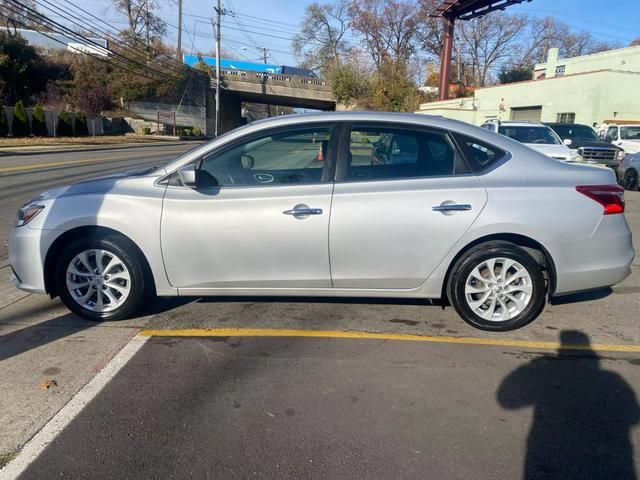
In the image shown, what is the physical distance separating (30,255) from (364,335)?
2784 mm

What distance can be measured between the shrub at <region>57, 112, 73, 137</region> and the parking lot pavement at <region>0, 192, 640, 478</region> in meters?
34.1

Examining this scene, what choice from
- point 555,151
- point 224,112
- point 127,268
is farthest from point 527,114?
point 224,112

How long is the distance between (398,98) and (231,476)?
40427 mm

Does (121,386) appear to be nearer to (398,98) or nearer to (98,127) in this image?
(398,98)

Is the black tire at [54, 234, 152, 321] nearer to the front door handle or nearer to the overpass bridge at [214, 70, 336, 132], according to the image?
the front door handle

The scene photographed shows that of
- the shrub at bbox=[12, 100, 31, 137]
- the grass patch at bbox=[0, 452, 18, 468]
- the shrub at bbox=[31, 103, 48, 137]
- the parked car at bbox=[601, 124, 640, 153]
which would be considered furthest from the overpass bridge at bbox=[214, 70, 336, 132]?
the grass patch at bbox=[0, 452, 18, 468]

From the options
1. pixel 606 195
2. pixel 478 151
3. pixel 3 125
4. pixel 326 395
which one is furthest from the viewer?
pixel 3 125

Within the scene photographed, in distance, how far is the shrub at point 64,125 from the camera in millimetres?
34500

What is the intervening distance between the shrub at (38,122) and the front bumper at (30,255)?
32663 mm

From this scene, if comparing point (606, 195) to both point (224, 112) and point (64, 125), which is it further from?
point (224, 112)

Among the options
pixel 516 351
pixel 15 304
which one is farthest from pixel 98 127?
pixel 516 351

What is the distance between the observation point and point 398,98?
4028 cm

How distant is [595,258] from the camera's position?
4.05 meters

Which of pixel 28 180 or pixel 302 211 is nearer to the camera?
pixel 302 211
